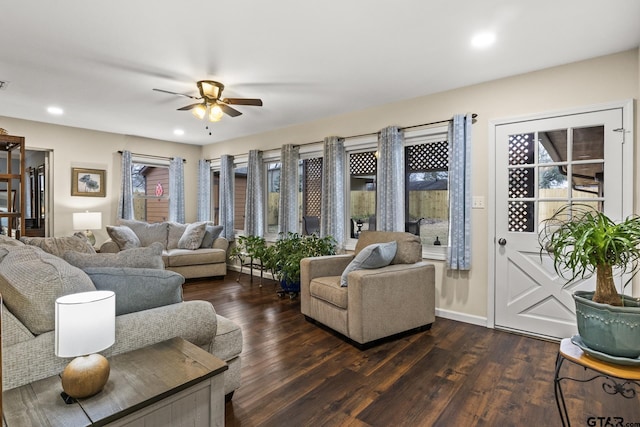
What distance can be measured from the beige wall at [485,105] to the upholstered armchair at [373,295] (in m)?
0.52

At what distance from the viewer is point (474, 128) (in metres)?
3.49

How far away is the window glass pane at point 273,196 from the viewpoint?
232 inches

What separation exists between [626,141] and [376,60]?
7.04ft

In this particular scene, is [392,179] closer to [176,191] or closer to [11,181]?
[176,191]

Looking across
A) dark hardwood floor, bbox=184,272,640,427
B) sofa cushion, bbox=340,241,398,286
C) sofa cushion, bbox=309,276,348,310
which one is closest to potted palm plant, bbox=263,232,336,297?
sofa cushion, bbox=309,276,348,310

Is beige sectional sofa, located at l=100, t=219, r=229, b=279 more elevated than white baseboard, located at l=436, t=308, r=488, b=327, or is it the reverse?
beige sectional sofa, located at l=100, t=219, r=229, b=279

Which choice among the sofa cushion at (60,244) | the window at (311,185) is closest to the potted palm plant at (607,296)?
the sofa cushion at (60,244)

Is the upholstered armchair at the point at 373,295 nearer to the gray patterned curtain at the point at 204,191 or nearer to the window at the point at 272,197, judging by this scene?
the window at the point at 272,197

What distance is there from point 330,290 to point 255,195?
3.08m

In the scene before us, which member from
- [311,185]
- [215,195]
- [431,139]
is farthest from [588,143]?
[215,195]

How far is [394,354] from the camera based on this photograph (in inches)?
107

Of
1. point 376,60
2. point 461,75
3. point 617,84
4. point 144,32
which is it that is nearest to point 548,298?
point 617,84

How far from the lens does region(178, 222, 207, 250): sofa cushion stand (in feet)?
18.6

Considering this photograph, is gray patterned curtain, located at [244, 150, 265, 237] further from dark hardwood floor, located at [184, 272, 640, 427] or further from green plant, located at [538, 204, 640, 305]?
green plant, located at [538, 204, 640, 305]
